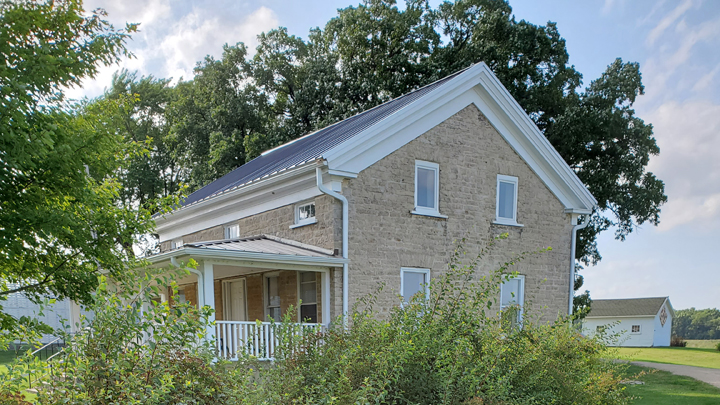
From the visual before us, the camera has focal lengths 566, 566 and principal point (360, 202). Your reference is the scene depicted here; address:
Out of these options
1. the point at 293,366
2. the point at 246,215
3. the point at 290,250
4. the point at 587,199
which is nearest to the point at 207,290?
the point at 290,250

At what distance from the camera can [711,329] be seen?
8144 centimetres

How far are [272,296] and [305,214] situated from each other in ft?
8.81

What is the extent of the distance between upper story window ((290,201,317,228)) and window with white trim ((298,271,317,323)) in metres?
1.24

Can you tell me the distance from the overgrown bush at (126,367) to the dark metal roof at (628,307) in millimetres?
46254

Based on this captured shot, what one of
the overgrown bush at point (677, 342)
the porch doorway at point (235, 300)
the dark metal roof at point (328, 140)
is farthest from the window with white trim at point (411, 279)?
the overgrown bush at point (677, 342)

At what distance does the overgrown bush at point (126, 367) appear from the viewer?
12.2 ft

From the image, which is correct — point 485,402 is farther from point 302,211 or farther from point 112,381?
point 302,211

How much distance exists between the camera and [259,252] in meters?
11.6

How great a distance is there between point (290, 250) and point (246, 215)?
3535 mm

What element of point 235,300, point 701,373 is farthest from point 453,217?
point 701,373

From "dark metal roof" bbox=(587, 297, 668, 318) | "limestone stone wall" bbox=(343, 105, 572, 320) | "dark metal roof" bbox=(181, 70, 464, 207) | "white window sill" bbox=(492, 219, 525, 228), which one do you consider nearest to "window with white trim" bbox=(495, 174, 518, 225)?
"white window sill" bbox=(492, 219, 525, 228)

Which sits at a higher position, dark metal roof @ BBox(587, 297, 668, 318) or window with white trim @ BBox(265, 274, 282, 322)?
window with white trim @ BBox(265, 274, 282, 322)

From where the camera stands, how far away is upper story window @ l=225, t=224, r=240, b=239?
53.6 feet

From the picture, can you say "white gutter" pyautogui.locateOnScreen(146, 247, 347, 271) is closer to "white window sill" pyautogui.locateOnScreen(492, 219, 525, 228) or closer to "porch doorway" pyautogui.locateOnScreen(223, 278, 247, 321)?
"porch doorway" pyautogui.locateOnScreen(223, 278, 247, 321)
